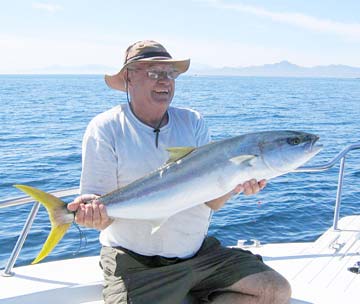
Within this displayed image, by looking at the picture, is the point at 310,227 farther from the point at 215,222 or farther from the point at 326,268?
the point at 326,268

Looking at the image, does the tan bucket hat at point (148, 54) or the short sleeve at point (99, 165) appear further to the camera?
the tan bucket hat at point (148, 54)

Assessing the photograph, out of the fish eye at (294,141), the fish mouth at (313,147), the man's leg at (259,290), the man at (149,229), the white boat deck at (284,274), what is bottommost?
the white boat deck at (284,274)

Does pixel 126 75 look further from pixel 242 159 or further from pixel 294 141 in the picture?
pixel 294 141

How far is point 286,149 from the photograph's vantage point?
10.2ft

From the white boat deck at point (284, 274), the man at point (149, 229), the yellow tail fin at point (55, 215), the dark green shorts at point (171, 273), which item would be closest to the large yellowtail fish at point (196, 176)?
the yellow tail fin at point (55, 215)

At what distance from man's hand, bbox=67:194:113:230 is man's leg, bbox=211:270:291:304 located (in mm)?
986

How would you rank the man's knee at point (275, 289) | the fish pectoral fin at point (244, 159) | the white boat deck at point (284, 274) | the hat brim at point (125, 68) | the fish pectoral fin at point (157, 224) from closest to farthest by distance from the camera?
the fish pectoral fin at point (244, 159)
the fish pectoral fin at point (157, 224)
the man's knee at point (275, 289)
the hat brim at point (125, 68)
the white boat deck at point (284, 274)

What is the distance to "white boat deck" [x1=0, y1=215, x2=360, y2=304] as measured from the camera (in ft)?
11.9

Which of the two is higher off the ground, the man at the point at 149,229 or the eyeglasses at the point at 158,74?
the eyeglasses at the point at 158,74

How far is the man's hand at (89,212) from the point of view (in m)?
3.14

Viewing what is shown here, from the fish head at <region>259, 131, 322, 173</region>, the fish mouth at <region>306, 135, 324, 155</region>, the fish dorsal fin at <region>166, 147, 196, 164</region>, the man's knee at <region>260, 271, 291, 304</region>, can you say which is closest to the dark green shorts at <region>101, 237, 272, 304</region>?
the man's knee at <region>260, 271, 291, 304</region>

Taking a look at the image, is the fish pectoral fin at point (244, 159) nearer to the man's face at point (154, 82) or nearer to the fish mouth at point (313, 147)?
the fish mouth at point (313, 147)

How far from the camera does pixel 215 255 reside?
3525mm

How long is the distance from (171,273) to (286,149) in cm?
111
